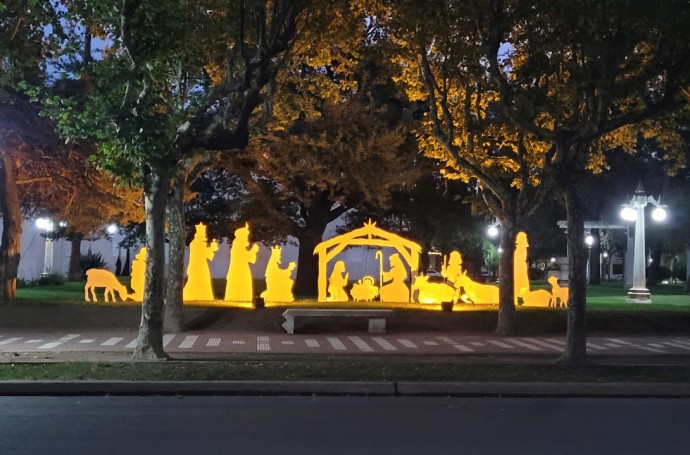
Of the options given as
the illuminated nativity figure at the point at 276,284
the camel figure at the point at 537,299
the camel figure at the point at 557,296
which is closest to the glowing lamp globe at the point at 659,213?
the camel figure at the point at 557,296

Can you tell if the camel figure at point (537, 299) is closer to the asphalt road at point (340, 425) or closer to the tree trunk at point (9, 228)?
the asphalt road at point (340, 425)

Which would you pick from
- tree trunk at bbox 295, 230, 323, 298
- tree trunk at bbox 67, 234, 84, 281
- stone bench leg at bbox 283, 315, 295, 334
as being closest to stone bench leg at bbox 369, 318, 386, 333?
stone bench leg at bbox 283, 315, 295, 334

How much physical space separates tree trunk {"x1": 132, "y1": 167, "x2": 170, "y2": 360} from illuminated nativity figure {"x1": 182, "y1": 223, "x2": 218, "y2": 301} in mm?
10611

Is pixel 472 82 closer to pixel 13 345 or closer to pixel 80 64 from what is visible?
pixel 80 64

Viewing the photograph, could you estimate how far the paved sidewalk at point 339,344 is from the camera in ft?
56.2

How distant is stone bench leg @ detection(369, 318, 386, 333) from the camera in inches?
837

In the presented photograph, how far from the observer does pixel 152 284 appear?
14.3 m

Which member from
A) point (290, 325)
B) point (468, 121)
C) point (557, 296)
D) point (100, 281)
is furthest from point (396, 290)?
point (100, 281)

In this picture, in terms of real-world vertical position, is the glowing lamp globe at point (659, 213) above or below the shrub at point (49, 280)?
above

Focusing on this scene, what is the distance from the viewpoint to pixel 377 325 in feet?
69.9

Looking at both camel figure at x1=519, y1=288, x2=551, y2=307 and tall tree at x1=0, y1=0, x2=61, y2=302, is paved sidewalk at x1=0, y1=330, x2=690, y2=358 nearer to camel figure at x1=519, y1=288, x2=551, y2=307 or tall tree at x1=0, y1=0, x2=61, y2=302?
camel figure at x1=519, y1=288, x2=551, y2=307

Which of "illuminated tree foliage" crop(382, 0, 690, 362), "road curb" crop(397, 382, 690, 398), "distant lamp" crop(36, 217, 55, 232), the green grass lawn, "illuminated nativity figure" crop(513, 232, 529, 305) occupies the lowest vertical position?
"road curb" crop(397, 382, 690, 398)

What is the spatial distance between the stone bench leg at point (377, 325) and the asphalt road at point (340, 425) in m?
9.78

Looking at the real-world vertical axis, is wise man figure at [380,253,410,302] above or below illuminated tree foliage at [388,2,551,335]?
below
